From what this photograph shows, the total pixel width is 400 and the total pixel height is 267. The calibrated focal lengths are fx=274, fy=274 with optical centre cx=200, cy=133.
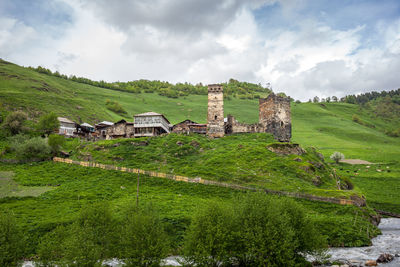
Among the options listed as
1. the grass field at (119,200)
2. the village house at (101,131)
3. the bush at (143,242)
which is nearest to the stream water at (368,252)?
the grass field at (119,200)

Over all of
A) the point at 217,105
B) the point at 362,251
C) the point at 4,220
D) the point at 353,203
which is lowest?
the point at 362,251

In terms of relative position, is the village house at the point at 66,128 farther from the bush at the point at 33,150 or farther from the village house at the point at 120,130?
the bush at the point at 33,150

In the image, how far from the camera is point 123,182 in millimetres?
58906

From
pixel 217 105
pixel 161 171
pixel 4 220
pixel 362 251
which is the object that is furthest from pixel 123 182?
pixel 362 251

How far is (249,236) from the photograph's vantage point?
30906 millimetres

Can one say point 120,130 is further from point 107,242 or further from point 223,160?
point 107,242

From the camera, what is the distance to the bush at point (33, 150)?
67.2 m

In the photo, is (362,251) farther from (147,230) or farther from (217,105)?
(217,105)

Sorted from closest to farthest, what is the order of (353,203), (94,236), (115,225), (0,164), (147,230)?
(147,230) < (94,236) < (115,225) < (353,203) < (0,164)

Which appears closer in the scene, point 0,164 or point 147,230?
point 147,230

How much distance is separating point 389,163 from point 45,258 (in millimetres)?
118415

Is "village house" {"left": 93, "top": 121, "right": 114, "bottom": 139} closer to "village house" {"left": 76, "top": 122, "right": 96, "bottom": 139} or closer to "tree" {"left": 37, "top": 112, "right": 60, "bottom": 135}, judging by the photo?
"village house" {"left": 76, "top": 122, "right": 96, "bottom": 139}

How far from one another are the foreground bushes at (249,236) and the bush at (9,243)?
1854 cm

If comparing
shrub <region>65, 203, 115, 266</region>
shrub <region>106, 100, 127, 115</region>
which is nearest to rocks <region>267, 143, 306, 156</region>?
shrub <region>65, 203, 115, 266</region>
